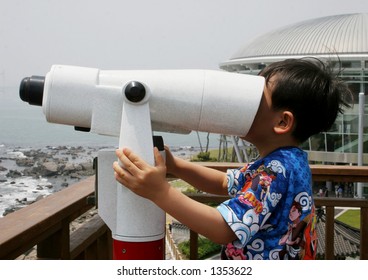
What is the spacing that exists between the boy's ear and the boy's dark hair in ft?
0.05

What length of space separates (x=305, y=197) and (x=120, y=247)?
0.44 meters

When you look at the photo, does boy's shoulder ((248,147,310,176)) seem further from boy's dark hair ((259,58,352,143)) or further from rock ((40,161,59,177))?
rock ((40,161,59,177))

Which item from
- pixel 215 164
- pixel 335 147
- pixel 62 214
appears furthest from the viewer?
pixel 335 147

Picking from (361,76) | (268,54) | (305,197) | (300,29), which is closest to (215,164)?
(305,197)

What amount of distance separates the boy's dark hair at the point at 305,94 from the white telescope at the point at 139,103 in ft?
0.27

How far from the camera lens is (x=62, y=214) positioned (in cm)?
140

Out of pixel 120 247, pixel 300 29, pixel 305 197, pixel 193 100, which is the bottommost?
pixel 120 247

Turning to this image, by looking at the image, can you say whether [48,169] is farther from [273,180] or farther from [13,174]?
[273,180]

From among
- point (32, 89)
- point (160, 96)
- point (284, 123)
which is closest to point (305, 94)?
point (284, 123)

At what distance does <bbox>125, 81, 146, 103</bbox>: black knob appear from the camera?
40.4 inches

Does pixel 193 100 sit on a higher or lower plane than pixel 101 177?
higher

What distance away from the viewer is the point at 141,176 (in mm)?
989

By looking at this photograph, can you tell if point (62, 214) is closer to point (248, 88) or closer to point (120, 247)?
point (120, 247)

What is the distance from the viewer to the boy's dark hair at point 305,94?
1119 millimetres
